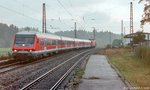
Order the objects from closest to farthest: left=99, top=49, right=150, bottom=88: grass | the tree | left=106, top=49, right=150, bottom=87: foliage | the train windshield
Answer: left=106, top=49, right=150, bottom=87: foliage < left=99, top=49, right=150, bottom=88: grass < the train windshield < the tree

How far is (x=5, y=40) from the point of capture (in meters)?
132

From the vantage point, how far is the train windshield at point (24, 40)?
1415 inches

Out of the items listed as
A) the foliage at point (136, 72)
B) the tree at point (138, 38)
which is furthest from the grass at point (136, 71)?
the tree at point (138, 38)

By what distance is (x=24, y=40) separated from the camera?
36281 mm

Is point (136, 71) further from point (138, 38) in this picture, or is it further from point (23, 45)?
point (138, 38)

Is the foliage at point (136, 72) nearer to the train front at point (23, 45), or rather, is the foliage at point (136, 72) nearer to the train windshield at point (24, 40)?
the train front at point (23, 45)

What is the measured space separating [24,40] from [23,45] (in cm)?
70

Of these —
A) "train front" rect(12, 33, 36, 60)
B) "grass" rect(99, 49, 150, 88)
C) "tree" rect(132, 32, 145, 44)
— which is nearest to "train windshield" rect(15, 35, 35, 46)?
"train front" rect(12, 33, 36, 60)

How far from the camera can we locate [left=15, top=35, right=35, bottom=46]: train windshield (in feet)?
118

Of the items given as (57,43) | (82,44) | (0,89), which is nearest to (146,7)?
(0,89)

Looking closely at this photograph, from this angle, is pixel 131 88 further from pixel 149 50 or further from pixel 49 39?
pixel 49 39

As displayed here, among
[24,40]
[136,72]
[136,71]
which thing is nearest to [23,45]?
[24,40]

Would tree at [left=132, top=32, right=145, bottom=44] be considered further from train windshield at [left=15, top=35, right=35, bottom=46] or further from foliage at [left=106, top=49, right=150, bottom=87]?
train windshield at [left=15, top=35, right=35, bottom=46]

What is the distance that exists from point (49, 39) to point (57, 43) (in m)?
8.07
